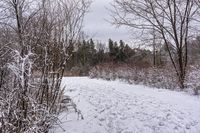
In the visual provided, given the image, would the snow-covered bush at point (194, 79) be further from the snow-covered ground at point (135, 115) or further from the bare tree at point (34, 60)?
the bare tree at point (34, 60)

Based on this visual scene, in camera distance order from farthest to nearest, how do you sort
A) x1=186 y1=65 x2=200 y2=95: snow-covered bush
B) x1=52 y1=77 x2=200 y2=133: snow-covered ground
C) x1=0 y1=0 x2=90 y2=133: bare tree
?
1. x1=186 y1=65 x2=200 y2=95: snow-covered bush
2. x1=52 y1=77 x2=200 y2=133: snow-covered ground
3. x1=0 y1=0 x2=90 y2=133: bare tree

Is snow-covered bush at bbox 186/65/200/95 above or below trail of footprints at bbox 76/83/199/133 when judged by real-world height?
above

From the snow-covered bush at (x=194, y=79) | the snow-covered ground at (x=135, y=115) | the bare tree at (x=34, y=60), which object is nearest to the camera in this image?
the bare tree at (x=34, y=60)

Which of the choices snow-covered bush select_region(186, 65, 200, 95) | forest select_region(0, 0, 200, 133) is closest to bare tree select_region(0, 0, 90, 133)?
forest select_region(0, 0, 200, 133)

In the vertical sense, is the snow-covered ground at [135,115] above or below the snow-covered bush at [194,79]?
below

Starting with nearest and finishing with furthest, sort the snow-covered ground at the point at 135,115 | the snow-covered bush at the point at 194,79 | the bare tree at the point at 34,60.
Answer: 1. the bare tree at the point at 34,60
2. the snow-covered ground at the point at 135,115
3. the snow-covered bush at the point at 194,79

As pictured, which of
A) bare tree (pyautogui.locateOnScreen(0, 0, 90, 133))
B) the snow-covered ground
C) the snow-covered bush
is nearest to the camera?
bare tree (pyautogui.locateOnScreen(0, 0, 90, 133))

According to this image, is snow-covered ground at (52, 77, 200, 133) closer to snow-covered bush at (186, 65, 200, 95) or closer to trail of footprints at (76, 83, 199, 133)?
trail of footprints at (76, 83, 199, 133)

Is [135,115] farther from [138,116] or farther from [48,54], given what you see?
[48,54]

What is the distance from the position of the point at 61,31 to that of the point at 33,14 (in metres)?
0.68

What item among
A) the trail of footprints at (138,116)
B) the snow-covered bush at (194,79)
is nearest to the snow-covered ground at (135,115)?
the trail of footprints at (138,116)

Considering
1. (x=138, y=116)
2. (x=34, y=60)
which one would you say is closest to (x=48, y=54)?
(x=34, y=60)

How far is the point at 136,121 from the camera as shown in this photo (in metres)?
6.74

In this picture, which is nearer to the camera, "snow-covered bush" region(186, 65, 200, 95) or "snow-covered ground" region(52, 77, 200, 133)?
"snow-covered ground" region(52, 77, 200, 133)
